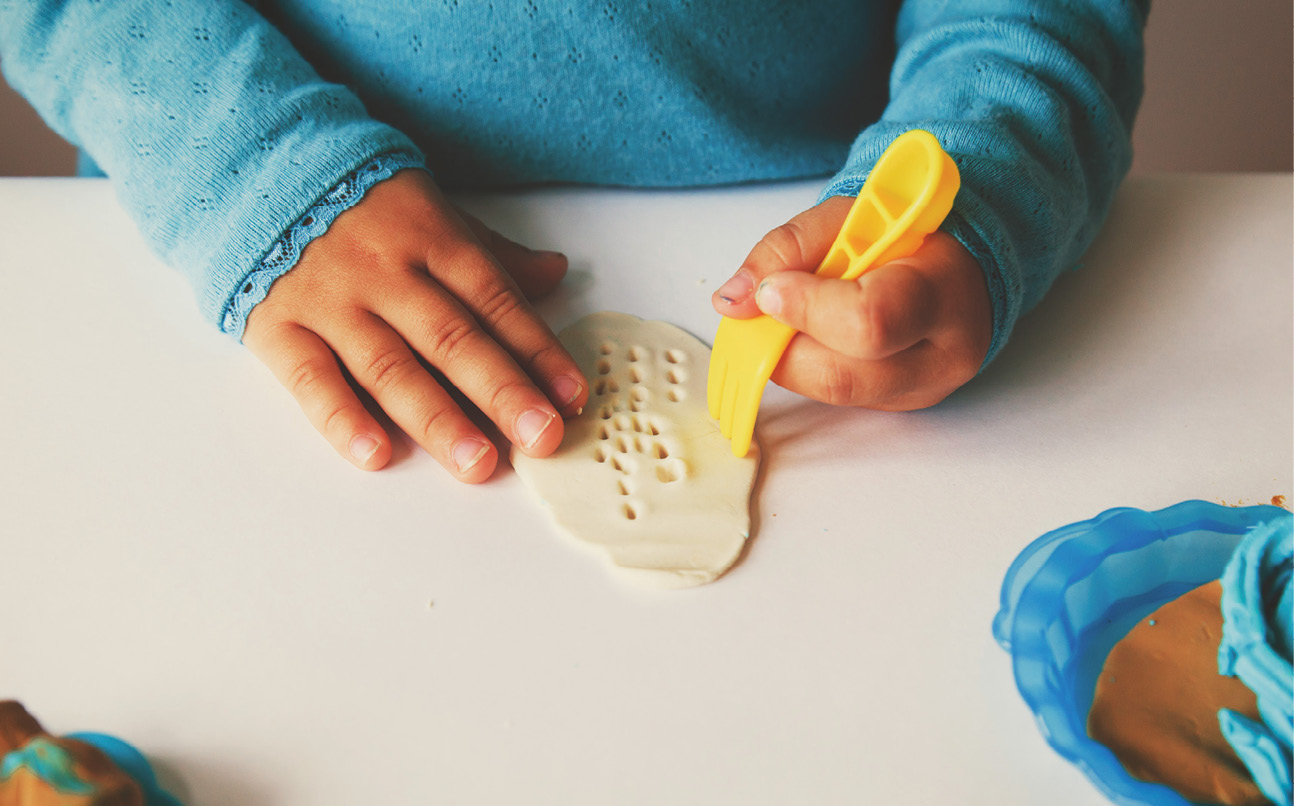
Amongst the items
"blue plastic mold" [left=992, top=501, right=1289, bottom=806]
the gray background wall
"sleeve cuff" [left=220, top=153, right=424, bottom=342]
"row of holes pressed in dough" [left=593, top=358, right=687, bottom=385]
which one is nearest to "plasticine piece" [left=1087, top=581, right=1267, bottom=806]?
"blue plastic mold" [left=992, top=501, right=1289, bottom=806]

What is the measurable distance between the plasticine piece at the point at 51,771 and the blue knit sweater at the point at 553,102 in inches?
10.8

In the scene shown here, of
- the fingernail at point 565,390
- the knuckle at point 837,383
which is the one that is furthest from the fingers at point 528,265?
the knuckle at point 837,383

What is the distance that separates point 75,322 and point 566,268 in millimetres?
322

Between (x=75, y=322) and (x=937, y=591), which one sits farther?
(x=75, y=322)

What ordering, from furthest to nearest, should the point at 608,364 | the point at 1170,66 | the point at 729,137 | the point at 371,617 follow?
the point at 1170,66 → the point at 729,137 → the point at 608,364 → the point at 371,617

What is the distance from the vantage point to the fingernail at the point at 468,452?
0.46 meters

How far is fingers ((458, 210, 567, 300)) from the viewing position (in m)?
0.58

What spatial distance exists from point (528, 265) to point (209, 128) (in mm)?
220

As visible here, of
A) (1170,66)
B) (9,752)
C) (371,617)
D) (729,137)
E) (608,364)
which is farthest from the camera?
(1170,66)

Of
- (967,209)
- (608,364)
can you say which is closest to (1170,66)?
(967,209)

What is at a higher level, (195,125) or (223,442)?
(195,125)

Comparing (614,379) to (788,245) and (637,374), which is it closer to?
(637,374)

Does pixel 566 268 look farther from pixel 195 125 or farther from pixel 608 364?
pixel 195 125

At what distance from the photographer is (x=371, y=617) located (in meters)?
0.40
